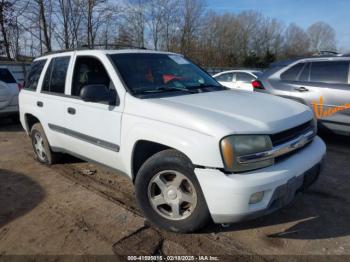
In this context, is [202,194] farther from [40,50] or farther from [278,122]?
[40,50]

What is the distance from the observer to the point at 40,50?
20453 mm

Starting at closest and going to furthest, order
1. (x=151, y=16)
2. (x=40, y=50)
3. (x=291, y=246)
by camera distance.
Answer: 1. (x=291, y=246)
2. (x=40, y=50)
3. (x=151, y=16)

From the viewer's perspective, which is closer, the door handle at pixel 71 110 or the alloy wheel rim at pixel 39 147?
the door handle at pixel 71 110

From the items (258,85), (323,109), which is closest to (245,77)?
(258,85)

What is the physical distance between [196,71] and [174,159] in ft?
6.07

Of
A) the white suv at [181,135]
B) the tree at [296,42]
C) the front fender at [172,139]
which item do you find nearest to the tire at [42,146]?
the white suv at [181,135]

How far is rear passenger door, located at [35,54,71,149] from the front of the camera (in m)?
4.45

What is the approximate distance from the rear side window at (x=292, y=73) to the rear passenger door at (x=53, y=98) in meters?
4.26

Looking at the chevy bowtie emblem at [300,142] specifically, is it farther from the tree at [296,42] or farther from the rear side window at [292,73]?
the tree at [296,42]

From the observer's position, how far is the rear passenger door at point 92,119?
143 inches

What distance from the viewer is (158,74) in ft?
12.8

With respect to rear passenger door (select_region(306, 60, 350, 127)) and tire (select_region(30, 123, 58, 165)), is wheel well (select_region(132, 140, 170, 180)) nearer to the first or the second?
tire (select_region(30, 123, 58, 165))

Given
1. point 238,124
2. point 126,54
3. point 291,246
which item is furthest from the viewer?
point 126,54

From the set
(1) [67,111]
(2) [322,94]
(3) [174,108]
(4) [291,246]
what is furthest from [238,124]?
(2) [322,94]
